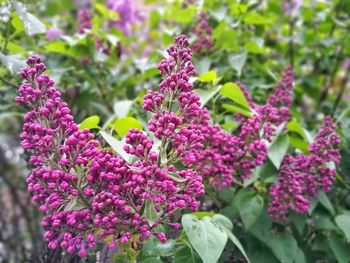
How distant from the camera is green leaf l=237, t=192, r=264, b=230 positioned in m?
1.56

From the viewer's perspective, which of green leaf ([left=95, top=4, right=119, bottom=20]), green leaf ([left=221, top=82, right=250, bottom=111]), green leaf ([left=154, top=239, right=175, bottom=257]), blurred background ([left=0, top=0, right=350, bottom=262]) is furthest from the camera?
green leaf ([left=95, top=4, right=119, bottom=20])

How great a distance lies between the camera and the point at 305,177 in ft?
5.25

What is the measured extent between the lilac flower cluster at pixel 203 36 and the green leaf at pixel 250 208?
84cm

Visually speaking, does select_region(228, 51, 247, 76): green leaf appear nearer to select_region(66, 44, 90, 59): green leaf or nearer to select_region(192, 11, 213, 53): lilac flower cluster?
select_region(192, 11, 213, 53): lilac flower cluster

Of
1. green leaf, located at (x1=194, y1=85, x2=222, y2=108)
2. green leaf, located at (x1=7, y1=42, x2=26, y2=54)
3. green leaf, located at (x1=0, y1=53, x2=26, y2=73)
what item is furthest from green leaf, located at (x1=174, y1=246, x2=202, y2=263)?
green leaf, located at (x1=7, y1=42, x2=26, y2=54)

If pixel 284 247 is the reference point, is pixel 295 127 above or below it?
above

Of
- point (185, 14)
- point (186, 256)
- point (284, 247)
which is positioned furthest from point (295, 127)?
point (185, 14)

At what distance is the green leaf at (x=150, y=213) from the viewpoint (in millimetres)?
1137

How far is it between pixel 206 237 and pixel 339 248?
70 centimetres

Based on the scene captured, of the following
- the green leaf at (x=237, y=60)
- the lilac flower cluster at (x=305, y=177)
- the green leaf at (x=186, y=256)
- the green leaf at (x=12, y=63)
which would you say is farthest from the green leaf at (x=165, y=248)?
the green leaf at (x=237, y=60)

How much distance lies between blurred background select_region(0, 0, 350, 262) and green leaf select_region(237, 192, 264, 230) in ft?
1.37

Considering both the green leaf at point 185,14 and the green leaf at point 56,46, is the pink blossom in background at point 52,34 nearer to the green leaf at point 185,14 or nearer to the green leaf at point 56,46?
the green leaf at point 56,46

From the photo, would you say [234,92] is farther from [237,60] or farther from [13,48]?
[13,48]

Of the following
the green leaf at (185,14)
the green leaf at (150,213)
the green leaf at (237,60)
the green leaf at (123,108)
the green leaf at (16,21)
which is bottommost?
the green leaf at (150,213)
